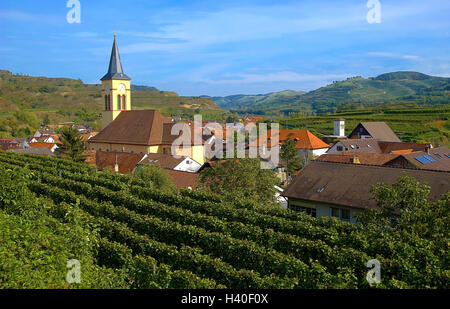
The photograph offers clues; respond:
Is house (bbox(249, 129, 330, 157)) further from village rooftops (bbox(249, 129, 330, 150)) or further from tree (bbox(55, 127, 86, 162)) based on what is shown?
tree (bbox(55, 127, 86, 162))

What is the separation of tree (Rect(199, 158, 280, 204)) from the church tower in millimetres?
31154

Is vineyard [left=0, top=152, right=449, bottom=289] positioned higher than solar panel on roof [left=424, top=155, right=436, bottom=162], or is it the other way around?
solar panel on roof [left=424, top=155, right=436, bottom=162]

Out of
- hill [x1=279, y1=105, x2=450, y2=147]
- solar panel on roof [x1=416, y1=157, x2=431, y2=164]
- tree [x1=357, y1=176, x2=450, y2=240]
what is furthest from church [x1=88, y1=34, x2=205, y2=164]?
hill [x1=279, y1=105, x2=450, y2=147]

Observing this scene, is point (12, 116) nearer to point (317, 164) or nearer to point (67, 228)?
point (317, 164)

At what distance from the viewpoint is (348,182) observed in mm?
25391

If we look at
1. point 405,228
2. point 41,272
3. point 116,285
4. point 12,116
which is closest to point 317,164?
point 405,228

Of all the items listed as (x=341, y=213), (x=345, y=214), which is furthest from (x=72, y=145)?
(x=345, y=214)

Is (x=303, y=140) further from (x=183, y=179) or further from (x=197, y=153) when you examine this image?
(x=183, y=179)

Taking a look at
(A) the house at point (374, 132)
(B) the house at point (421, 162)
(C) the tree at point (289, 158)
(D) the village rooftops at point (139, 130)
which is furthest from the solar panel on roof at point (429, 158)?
(A) the house at point (374, 132)

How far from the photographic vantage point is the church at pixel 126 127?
46750mm

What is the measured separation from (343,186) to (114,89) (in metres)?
38.5

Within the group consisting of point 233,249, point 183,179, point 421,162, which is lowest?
point 233,249

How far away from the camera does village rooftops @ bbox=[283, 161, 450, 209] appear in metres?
23.1

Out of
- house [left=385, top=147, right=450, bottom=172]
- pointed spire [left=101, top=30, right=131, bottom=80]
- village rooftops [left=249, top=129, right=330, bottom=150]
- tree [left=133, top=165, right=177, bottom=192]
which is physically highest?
pointed spire [left=101, top=30, right=131, bottom=80]
